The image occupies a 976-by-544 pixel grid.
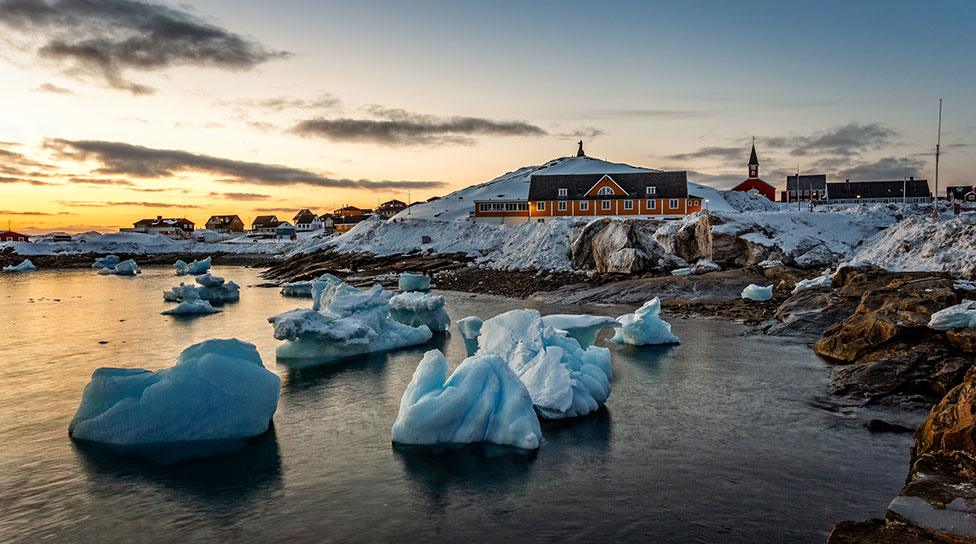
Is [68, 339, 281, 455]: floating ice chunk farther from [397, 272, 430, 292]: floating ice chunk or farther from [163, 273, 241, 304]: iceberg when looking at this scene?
[397, 272, 430, 292]: floating ice chunk

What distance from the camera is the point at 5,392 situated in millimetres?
16297

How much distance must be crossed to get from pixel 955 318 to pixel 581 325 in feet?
29.5

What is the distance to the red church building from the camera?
10744cm

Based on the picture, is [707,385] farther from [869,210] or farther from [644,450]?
[869,210]

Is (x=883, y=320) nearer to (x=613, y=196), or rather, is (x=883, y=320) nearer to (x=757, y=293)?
(x=757, y=293)

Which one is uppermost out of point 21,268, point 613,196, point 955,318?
point 613,196

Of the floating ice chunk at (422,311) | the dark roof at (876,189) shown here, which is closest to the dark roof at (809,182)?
the dark roof at (876,189)

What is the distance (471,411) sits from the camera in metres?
11.7

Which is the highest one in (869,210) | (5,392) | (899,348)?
(869,210)

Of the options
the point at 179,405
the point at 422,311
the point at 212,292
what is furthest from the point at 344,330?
the point at 212,292

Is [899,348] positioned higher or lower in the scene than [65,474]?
higher

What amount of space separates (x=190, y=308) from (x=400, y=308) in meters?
13.1

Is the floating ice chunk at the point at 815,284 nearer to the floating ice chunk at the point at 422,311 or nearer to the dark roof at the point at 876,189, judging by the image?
the floating ice chunk at the point at 422,311

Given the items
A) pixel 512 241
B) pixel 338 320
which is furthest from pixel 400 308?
pixel 512 241
